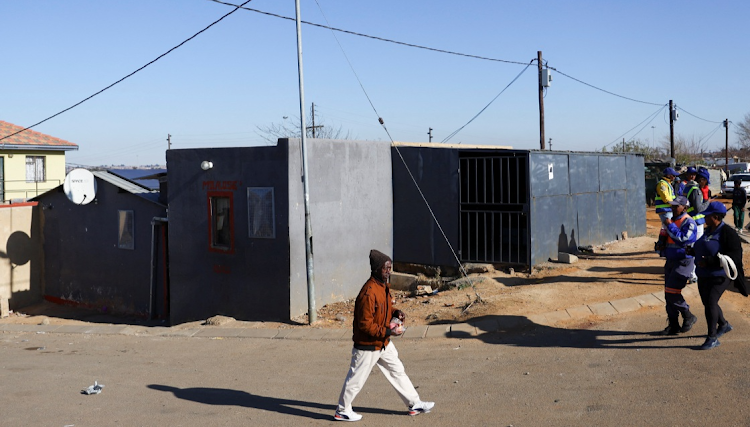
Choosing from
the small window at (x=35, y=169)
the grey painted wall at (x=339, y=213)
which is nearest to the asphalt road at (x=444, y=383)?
the grey painted wall at (x=339, y=213)

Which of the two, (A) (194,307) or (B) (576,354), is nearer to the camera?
(B) (576,354)

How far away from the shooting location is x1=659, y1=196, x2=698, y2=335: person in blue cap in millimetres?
7945

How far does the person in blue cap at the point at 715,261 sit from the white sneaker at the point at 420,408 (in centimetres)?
355

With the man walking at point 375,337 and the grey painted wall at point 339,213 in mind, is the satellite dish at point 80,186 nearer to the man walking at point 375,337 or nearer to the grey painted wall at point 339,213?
the grey painted wall at point 339,213

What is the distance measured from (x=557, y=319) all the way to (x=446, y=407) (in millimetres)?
3910

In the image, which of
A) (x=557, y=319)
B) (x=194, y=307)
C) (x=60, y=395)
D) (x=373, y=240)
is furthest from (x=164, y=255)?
(x=557, y=319)

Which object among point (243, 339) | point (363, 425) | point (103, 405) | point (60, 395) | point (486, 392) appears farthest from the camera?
point (243, 339)

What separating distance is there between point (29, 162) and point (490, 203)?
2319 cm

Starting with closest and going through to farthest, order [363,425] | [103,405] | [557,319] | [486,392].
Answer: [363,425], [486,392], [103,405], [557,319]

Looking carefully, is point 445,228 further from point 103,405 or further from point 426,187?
point 103,405

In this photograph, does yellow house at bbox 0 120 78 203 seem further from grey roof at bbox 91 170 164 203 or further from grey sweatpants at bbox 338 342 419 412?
grey sweatpants at bbox 338 342 419 412

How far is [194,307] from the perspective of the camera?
14109 mm

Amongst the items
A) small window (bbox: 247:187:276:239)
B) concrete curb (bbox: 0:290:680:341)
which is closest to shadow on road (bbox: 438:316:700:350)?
concrete curb (bbox: 0:290:680:341)

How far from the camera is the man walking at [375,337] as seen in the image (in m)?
5.86
